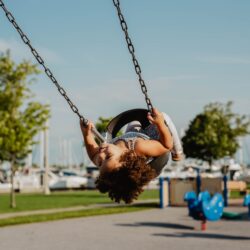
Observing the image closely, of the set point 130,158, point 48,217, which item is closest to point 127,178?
point 130,158

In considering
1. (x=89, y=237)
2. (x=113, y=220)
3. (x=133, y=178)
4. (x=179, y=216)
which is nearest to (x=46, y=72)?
(x=133, y=178)

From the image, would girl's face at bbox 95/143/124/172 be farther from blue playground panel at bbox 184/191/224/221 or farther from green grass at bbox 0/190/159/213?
green grass at bbox 0/190/159/213

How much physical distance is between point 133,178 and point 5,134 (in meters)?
18.2

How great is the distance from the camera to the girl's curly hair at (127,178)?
3947mm

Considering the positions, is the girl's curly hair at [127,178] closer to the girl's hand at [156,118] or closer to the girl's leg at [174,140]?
the girl's hand at [156,118]

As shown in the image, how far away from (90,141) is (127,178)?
0.55 metres

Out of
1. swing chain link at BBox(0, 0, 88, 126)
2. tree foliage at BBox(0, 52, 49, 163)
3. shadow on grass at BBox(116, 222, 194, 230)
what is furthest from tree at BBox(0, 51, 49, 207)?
swing chain link at BBox(0, 0, 88, 126)

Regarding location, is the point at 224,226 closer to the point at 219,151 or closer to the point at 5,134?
the point at 5,134

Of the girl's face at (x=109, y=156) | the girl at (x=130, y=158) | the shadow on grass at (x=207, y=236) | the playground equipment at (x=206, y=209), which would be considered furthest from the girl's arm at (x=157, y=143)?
the playground equipment at (x=206, y=209)

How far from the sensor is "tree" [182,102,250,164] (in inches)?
1678

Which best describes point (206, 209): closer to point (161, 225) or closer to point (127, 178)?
point (161, 225)

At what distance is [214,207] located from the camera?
45.4 feet

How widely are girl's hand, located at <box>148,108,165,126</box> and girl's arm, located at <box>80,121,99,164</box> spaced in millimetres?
521

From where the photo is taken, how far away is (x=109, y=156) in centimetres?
398
